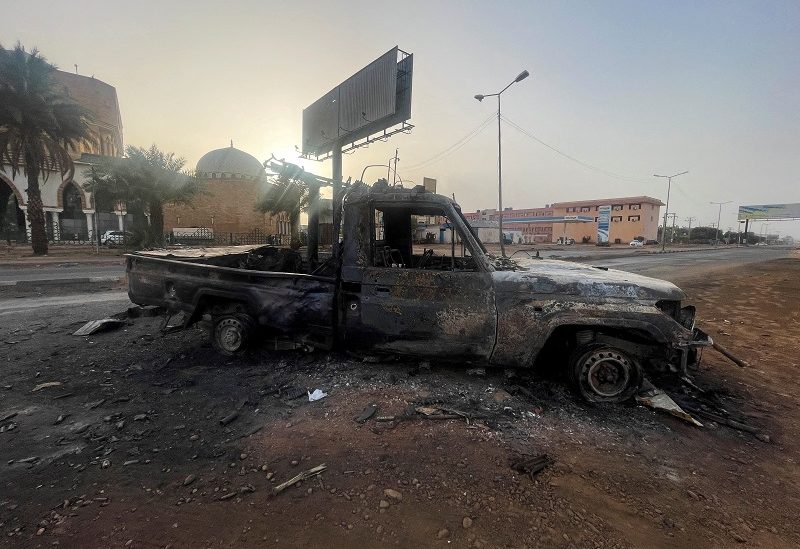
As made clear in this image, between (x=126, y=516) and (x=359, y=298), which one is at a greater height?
(x=359, y=298)

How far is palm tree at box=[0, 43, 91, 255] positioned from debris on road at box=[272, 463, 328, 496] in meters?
26.5

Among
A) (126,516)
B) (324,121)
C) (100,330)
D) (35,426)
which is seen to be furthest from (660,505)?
(324,121)

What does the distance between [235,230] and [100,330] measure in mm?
42586

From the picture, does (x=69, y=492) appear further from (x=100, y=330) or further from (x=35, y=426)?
(x=100, y=330)

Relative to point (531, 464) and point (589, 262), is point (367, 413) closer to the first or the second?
point (531, 464)

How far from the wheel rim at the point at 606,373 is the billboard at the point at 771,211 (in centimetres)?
9395

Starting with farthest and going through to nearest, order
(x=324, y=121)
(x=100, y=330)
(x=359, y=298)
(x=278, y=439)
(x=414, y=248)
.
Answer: (x=324, y=121) < (x=100, y=330) < (x=414, y=248) < (x=359, y=298) < (x=278, y=439)

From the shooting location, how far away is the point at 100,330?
5.81 metres

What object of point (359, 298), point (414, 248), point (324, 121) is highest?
point (324, 121)

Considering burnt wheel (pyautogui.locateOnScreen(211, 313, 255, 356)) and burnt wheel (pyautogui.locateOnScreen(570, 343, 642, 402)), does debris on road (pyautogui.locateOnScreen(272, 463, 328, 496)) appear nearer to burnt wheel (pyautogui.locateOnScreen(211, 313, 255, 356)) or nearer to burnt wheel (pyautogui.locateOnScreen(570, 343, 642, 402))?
burnt wheel (pyautogui.locateOnScreen(211, 313, 255, 356))

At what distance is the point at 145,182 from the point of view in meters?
24.7

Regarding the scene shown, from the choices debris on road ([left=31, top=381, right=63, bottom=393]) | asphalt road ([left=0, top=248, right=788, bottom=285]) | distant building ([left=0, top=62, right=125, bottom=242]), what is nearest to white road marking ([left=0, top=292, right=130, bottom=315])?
asphalt road ([left=0, top=248, right=788, bottom=285])

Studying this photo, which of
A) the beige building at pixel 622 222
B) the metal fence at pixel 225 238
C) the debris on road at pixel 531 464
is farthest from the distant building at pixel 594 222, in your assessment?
the debris on road at pixel 531 464

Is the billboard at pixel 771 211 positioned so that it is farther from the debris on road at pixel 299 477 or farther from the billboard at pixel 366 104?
the debris on road at pixel 299 477
